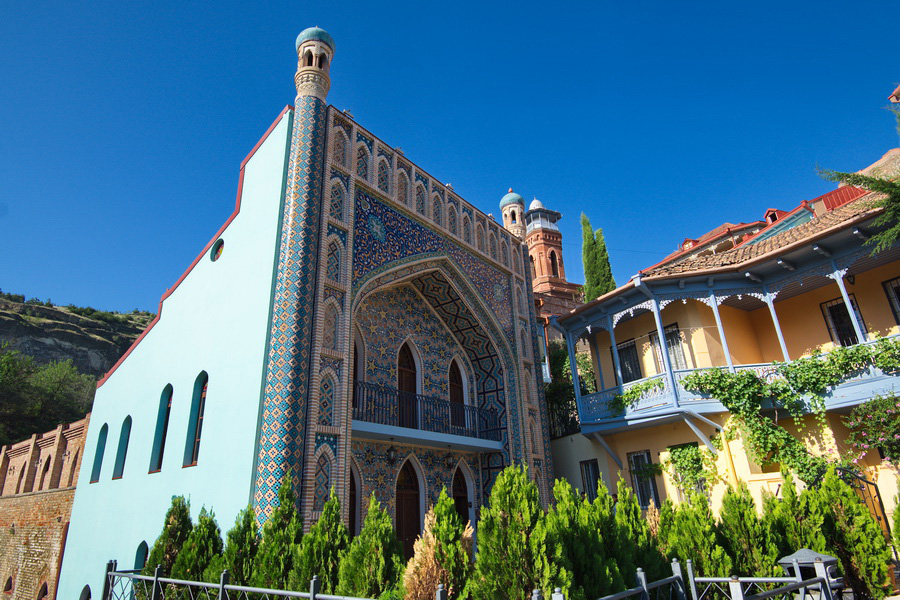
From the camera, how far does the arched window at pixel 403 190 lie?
12.6m

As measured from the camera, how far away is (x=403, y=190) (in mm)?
12797

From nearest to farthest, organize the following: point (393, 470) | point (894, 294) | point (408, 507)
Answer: point (894, 294) → point (393, 470) → point (408, 507)

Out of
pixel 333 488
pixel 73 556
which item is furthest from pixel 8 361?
pixel 333 488

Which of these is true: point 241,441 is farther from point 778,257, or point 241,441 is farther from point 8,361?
point 8,361

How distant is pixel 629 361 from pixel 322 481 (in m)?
8.70

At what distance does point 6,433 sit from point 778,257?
36.2 metres

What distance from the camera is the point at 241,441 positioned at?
8633 millimetres

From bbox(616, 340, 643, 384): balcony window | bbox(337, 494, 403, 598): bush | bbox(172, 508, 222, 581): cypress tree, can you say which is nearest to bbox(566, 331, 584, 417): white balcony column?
bbox(616, 340, 643, 384): balcony window

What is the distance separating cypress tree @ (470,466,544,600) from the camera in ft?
15.6

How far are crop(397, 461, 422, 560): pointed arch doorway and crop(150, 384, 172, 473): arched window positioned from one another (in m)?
4.76

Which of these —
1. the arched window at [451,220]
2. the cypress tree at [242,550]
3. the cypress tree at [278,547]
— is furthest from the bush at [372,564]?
the arched window at [451,220]

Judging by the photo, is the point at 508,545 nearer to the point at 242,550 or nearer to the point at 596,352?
the point at 242,550

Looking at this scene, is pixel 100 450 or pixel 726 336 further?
pixel 100 450

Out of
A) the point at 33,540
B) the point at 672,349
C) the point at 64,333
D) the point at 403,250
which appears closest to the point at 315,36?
the point at 403,250
